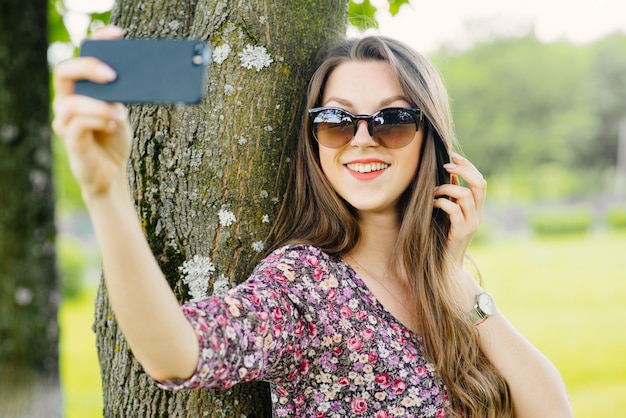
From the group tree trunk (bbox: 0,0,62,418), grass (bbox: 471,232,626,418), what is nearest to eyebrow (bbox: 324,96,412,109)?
tree trunk (bbox: 0,0,62,418)

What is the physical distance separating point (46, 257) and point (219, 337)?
6.00 feet

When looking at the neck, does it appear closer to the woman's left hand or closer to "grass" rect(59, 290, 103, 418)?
the woman's left hand

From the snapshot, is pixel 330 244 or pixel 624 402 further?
pixel 624 402

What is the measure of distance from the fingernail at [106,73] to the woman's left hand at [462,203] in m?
1.51

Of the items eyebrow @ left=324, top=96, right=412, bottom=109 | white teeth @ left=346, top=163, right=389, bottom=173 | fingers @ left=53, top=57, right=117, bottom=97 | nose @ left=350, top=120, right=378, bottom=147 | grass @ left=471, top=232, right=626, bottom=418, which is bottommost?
grass @ left=471, top=232, right=626, bottom=418

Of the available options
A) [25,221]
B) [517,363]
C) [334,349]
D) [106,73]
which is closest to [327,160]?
[334,349]

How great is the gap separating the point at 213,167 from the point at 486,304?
1154 mm

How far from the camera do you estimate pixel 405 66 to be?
97.0 inches

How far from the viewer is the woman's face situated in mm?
2371

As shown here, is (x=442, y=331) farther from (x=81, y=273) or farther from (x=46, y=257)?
(x=81, y=273)

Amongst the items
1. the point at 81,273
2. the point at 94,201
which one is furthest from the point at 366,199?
the point at 81,273

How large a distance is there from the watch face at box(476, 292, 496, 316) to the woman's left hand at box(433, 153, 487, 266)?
0.20 m

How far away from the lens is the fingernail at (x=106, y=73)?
138cm

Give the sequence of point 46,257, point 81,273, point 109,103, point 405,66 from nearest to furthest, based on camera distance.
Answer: point 109,103 < point 405,66 < point 46,257 < point 81,273
